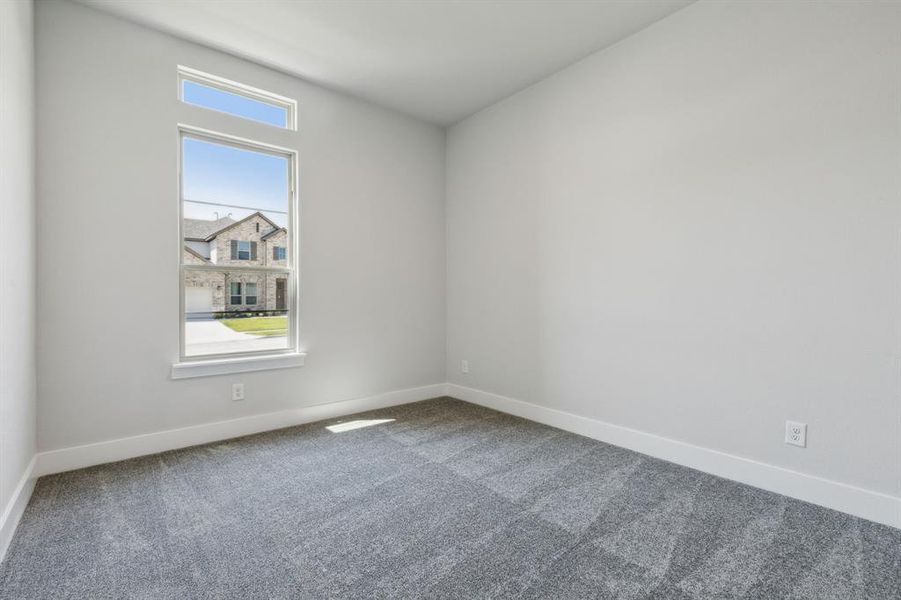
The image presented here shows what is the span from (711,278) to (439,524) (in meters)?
2.08

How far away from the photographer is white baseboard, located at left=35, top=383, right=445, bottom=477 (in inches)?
A: 95.6

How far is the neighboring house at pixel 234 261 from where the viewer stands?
9.64 ft

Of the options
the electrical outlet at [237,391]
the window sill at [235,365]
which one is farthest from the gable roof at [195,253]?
the electrical outlet at [237,391]

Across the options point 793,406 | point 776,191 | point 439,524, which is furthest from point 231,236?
point 793,406

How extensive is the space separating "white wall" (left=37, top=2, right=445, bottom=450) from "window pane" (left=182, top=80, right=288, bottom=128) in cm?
11

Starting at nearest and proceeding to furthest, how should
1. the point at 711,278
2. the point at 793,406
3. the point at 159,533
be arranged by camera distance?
the point at 159,533 < the point at 793,406 < the point at 711,278

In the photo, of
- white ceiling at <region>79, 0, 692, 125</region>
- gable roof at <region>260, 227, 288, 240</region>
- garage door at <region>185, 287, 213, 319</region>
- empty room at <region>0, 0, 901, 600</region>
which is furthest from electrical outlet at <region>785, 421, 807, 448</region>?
garage door at <region>185, 287, 213, 319</region>

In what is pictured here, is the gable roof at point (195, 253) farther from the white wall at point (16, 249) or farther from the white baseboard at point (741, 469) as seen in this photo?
the white baseboard at point (741, 469)

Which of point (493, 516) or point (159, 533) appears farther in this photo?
point (493, 516)

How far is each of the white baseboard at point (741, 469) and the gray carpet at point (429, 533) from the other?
78 mm

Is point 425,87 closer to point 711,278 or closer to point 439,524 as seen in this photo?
point 711,278

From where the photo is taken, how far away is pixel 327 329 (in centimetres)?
352

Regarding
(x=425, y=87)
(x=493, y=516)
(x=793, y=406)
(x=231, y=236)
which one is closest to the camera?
(x=493, y=516)

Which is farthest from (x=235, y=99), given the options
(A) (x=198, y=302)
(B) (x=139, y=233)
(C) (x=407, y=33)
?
(A) (x=198, y=302)
